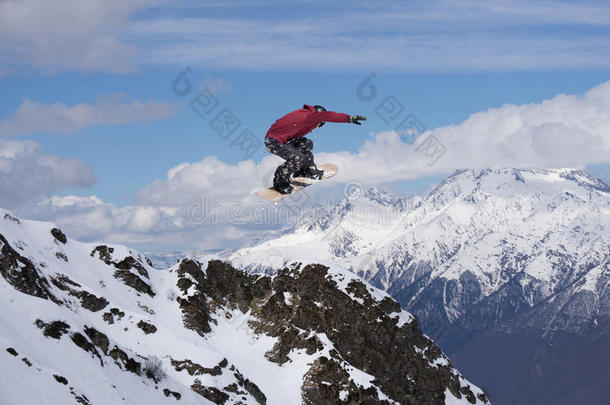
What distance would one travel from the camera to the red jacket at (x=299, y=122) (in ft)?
104

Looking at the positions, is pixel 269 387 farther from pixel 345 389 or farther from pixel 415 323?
pixel 415 323

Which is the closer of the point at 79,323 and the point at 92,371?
the point at 92,371

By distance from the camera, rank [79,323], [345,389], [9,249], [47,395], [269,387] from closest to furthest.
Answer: [47,395]
[79,323]
[9,249]
[345,389]
[269,387]

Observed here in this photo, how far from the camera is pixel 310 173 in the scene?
35125 millimetres

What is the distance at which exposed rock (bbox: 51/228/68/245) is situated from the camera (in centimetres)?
13176

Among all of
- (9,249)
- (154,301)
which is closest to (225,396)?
(9,249)

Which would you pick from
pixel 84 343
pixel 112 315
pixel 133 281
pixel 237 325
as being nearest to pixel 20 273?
pixel 112 315

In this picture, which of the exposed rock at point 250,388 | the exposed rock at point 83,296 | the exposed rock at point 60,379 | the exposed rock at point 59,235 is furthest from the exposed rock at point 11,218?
the exposed rock at point 60,379

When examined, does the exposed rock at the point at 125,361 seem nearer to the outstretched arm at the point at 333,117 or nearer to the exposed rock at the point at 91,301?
the outstretched arm at the point at 333,117

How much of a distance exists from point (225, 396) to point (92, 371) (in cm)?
5357

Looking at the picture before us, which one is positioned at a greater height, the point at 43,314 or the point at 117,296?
the point at 117,296

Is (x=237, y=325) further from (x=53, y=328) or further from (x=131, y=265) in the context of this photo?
(x=53, y=328)

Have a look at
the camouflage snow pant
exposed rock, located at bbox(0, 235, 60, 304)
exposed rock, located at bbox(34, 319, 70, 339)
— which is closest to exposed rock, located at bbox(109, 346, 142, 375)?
exposed rock, located at bbox(34, 319, 70, 339)

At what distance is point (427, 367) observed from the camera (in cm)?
15875
